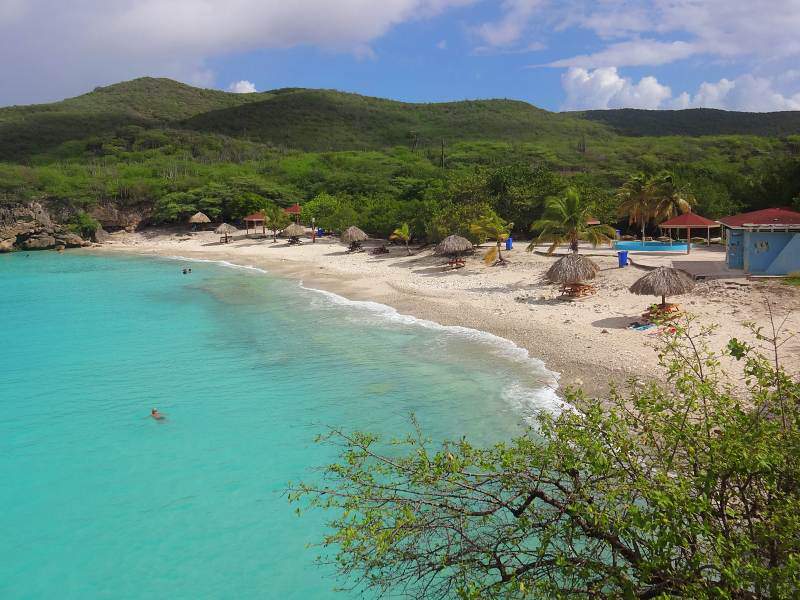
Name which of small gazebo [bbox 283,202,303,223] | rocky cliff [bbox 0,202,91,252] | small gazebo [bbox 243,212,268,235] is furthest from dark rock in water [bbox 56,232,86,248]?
small gazebo [bbox 283,202,303,223]

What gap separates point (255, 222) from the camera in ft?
179

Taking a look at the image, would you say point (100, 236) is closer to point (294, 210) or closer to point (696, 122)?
point (294, 210)

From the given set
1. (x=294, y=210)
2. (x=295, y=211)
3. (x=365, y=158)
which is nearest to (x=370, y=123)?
(x=365, y=158)

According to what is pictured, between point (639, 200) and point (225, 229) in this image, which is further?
point (225, 229)

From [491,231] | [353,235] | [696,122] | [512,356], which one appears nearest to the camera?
[512,356]

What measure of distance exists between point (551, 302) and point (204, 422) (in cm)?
1260

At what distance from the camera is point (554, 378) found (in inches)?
553

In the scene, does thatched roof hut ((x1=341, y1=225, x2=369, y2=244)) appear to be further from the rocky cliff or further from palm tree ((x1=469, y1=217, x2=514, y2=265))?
the rocky cliff

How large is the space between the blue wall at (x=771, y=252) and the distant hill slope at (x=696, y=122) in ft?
308

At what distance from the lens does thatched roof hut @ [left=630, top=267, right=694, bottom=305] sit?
16531 mm

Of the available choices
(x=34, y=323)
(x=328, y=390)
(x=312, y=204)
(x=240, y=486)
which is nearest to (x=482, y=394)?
(x=328, y=390)

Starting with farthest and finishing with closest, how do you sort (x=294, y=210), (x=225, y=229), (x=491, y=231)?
1. (x=294, y=210)
2. (x=225, y=229)
3. (x=491, y=231)

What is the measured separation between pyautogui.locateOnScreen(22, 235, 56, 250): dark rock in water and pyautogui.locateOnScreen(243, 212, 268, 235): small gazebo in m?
17.8

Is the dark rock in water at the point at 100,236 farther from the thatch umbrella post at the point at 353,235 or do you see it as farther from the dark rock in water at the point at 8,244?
the thatch umbrella post at the point at 353,235
